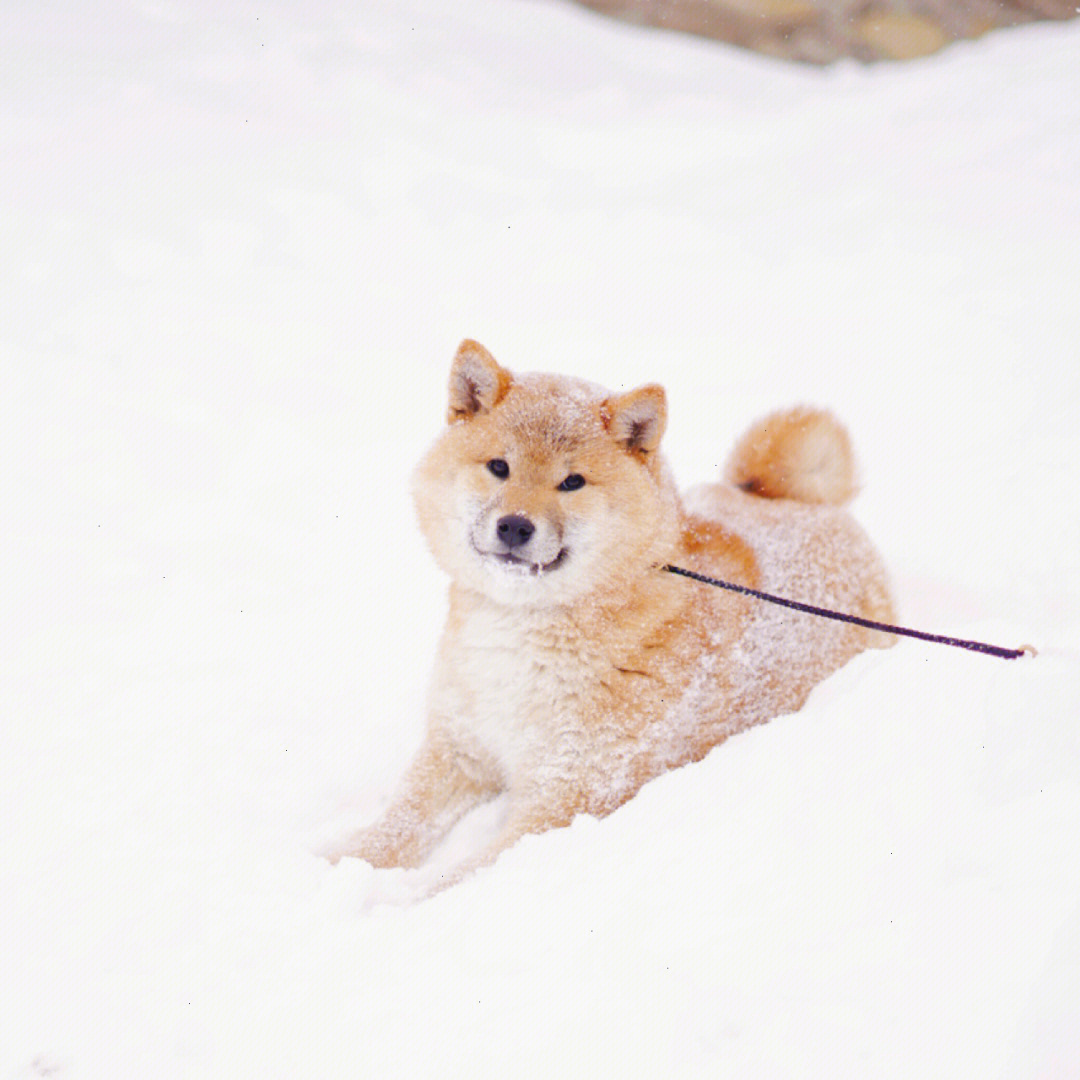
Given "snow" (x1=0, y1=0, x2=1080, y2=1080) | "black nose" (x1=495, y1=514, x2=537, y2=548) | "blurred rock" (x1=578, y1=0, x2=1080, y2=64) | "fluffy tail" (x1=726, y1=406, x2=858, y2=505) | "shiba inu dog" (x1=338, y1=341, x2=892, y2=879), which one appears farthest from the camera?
"blurred rock" (x1=578, y1=0, x2=1080, y2=64)

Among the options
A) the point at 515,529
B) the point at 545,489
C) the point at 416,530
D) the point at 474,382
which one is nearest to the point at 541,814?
the point at 515,529

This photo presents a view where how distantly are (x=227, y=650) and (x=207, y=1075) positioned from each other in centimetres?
207

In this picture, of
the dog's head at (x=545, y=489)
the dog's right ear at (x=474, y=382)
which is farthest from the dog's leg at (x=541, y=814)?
the dog's right ear at (x=474, y=382)

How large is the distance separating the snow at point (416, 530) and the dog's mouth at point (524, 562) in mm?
802

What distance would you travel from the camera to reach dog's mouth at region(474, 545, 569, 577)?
282 centimetres

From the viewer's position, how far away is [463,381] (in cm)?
305

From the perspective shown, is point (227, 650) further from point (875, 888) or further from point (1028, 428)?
point (1028, 428)

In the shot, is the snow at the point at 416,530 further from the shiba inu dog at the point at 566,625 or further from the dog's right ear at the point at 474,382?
the dog's right ear at the point at 474,382

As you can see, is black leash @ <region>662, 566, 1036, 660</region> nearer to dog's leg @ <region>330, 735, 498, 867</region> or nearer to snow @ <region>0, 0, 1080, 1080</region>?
snow @ <region>0, 0, 1080, 1080</region>

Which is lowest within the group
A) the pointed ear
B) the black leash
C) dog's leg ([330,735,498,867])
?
dog's leg ([330,735,498,867])

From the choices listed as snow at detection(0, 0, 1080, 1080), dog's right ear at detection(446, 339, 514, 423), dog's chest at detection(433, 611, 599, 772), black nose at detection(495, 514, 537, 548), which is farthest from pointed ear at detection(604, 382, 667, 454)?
snow at detection(0, 0, 1080, 1080)

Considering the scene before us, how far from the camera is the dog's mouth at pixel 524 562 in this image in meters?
2.82

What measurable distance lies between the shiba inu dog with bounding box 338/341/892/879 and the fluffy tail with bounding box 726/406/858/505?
840mm

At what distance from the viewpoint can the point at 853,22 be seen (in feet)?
35.0
